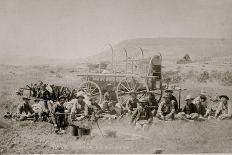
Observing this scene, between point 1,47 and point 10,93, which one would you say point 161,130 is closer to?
point 10,93

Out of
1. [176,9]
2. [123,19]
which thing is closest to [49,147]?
[123,19]

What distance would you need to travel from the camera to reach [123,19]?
7.38 m

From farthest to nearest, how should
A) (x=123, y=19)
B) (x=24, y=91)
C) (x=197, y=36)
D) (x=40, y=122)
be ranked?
(x=197, y=36) → (x=123, y=19) → (x=24, y=91) → (x=40, y=122)

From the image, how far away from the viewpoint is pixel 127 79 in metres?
7.32

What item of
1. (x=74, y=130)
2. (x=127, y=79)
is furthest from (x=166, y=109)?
(x=74, y=130)

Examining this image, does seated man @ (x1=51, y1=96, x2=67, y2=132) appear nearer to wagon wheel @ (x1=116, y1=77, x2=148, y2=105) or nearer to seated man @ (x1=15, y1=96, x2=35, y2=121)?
seated man @ (x1=15, y1=96, x2=35, y2=121)

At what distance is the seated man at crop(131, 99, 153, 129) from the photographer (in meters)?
6.50

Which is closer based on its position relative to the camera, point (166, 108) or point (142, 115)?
point (142, 115)

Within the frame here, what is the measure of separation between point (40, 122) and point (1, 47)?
1.86 meters

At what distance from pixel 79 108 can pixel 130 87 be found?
51.8 inches

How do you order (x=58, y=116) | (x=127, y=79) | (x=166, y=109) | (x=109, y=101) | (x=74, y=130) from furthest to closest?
(x=127, y=79)
(x=109, y=101)
(x=166, y=109)
(x=58, y=116)
(x=74, y=130)

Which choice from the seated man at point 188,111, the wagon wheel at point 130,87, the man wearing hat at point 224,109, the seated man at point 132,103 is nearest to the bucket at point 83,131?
the seated man at point 132,103

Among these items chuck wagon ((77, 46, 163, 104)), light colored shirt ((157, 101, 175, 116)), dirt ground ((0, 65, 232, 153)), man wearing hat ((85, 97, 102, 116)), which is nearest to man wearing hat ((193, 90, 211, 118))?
dirt ground ((0, 65, 232, 153))

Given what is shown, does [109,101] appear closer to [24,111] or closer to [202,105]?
[24,111]
